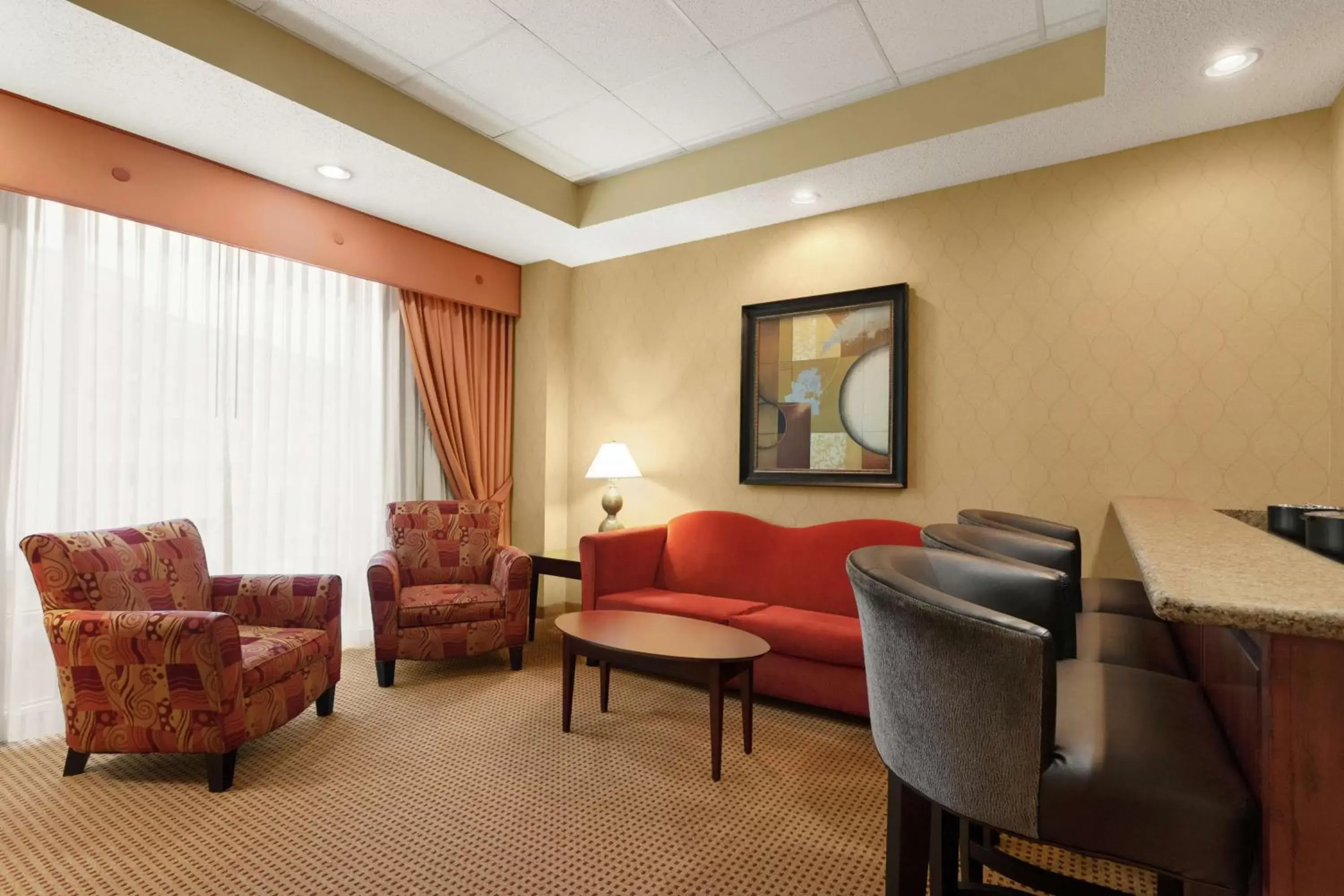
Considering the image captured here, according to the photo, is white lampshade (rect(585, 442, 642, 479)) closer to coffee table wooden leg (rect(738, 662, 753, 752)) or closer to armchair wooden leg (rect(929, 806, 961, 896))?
coffee table wooden leg (rect(738, 662, 753, 752))

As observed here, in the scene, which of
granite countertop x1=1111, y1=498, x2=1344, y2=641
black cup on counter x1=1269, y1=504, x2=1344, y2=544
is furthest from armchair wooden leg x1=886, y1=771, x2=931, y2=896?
black cup on counter x1=1269, y1=504, x2=1344, y2=544

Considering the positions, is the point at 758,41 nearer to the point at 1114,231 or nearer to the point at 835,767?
the point at 1114,231

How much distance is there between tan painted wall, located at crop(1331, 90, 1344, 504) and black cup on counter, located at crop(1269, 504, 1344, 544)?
1129 mm

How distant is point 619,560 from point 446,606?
0.97 metres

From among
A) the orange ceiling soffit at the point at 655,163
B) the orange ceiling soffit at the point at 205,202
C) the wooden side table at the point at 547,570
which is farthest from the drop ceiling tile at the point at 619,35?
the wooden side table at the point at 547,570

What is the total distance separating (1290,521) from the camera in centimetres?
158

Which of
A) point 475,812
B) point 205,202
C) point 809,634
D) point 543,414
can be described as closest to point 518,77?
point 205,202

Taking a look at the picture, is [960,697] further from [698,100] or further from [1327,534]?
[698,100]

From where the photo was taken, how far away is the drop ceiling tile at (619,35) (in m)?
2.51

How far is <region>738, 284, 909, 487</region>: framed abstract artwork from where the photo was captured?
355 centimetres

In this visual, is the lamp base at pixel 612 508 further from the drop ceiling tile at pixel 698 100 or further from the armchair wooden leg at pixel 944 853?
the armchair wooden leg at pixel 944 853

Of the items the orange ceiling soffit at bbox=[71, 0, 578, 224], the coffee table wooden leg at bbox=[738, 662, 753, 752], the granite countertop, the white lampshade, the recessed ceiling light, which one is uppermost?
the orange ceiling soffit at bbox=[71, 0, 578, 224]

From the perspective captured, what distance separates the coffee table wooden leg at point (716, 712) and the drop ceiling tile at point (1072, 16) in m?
2.75

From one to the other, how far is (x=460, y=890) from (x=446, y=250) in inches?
149
